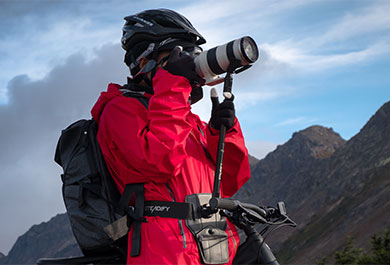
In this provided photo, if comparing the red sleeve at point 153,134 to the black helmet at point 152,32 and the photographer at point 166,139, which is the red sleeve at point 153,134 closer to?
the photographer at point 166,139

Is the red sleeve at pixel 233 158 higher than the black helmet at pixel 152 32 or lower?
lower

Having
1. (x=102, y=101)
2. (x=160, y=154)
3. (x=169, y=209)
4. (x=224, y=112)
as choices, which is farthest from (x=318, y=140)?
(x=160, y=154)

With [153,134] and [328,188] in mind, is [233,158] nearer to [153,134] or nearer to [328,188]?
[153,134]

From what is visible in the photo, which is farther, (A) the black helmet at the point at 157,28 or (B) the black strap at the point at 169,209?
(A) the black helmet at the point at 157,28

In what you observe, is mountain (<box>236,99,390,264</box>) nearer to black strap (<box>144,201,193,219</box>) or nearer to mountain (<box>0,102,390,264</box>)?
mountain (<box>0,102,390,264</box>)

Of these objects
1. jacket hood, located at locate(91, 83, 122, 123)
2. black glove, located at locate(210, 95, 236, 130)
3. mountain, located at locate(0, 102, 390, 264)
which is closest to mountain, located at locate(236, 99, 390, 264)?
mountain, located at locate(0, 102, 390, 264)

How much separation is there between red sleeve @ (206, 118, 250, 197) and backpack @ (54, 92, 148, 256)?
71 centimetres

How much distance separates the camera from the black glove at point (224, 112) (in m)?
4.71

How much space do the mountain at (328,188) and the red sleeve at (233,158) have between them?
7298cm

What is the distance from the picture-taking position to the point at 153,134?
432 cm

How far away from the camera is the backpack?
4402mm

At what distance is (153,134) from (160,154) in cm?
19

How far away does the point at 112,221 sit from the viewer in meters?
4.37

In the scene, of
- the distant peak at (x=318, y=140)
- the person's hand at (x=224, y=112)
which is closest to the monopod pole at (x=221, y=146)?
the person's hand at (x=224, y=112)
